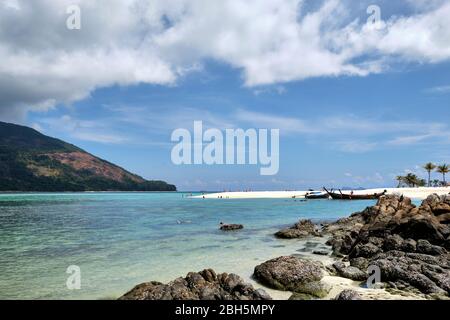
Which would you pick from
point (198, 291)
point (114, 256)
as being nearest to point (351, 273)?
point (198, 291)

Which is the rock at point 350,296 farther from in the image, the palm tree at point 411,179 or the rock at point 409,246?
the palm tree at point 411,179

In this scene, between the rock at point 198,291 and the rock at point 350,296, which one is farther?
the rock at point 198,291

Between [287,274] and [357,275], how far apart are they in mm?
3293

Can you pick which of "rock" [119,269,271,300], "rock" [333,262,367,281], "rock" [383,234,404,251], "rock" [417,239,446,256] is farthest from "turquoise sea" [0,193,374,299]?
"rock" [417,239,446,256]

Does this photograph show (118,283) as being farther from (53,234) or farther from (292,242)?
(53,234)

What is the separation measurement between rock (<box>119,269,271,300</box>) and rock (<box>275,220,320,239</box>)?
56.1 ft

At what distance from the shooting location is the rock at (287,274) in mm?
14164

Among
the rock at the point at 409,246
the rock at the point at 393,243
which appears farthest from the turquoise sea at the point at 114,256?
the rock at the point at 409,246

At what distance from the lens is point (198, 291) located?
482 inches

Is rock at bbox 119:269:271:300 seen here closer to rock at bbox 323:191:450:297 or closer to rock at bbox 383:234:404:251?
rock at bbox 323:191:450:297

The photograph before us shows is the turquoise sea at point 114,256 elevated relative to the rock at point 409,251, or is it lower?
lower

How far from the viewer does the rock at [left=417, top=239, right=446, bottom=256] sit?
57.0ft

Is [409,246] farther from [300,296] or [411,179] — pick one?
[411,179]
